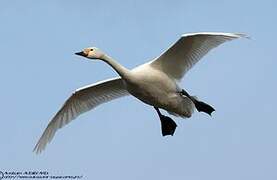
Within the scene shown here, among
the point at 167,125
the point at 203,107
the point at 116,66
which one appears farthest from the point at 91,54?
the point at 167,125

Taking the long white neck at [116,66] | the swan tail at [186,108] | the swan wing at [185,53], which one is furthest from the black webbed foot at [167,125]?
the long white neck at [116,66]

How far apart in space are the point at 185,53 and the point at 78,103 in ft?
12.5

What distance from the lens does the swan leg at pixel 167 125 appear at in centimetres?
2531

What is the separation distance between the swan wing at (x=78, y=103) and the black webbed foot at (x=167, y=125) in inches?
50.7

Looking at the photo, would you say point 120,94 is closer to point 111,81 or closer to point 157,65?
point 111,81

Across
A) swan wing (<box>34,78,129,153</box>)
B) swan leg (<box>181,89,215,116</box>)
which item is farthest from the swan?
swan wing (<box>34,78,129,153</box>)

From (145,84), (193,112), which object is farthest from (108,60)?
(193,112)

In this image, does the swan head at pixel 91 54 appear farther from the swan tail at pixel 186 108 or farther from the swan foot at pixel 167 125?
the swan foot at pixel 167 125

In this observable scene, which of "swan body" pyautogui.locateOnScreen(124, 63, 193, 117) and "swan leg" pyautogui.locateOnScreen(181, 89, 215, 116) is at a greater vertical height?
"swan body" pyautogui.locateOnScreen(124, 63, 193, 117)

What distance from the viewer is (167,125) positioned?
25.3 metres

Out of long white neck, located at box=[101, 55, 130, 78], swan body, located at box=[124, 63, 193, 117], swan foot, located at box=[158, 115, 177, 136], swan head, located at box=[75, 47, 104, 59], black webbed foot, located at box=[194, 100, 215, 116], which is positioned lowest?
swan foot, located at box=[158, 115, 177, 136]

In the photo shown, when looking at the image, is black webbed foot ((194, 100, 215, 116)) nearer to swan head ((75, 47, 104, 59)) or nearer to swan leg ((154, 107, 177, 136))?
swan leg ((154, 107, 177, 136))

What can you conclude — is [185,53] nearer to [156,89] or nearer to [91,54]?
[156,89]

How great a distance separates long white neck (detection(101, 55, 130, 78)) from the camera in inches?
885
